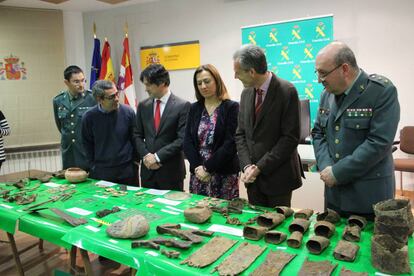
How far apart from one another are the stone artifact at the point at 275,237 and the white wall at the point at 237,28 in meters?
3.66

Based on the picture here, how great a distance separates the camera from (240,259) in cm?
144

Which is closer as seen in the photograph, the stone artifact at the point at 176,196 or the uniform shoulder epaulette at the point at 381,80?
the uniform shoulder epaulette at the point at 381,80

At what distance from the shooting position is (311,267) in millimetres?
1340

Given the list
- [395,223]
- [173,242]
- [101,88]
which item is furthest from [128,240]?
[101,88]

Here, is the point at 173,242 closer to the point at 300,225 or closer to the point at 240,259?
the point at 240,259

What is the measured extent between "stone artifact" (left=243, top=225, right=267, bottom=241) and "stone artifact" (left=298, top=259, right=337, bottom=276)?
0.92 ft

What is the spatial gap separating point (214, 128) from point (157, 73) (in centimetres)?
61

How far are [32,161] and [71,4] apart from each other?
2598 millimetres

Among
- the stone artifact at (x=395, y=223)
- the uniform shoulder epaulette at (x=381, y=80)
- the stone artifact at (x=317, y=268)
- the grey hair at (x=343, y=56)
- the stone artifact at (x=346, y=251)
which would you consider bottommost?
the stone artifact at (x=317, y=268)

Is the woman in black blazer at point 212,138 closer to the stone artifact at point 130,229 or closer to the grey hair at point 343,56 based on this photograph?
the stone artifact at point 130,229

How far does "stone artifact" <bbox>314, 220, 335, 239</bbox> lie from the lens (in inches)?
62.2

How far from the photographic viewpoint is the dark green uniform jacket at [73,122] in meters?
3.41

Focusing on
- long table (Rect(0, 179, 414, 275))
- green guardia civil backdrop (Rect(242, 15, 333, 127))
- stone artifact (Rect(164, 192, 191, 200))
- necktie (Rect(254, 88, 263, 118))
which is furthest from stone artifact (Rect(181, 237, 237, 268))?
green guardia civil backdrop (Rect(242, 15, 333, 127))

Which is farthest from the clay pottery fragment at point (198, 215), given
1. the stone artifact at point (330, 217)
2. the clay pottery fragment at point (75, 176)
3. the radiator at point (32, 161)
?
the radiator at point (32, 161)
